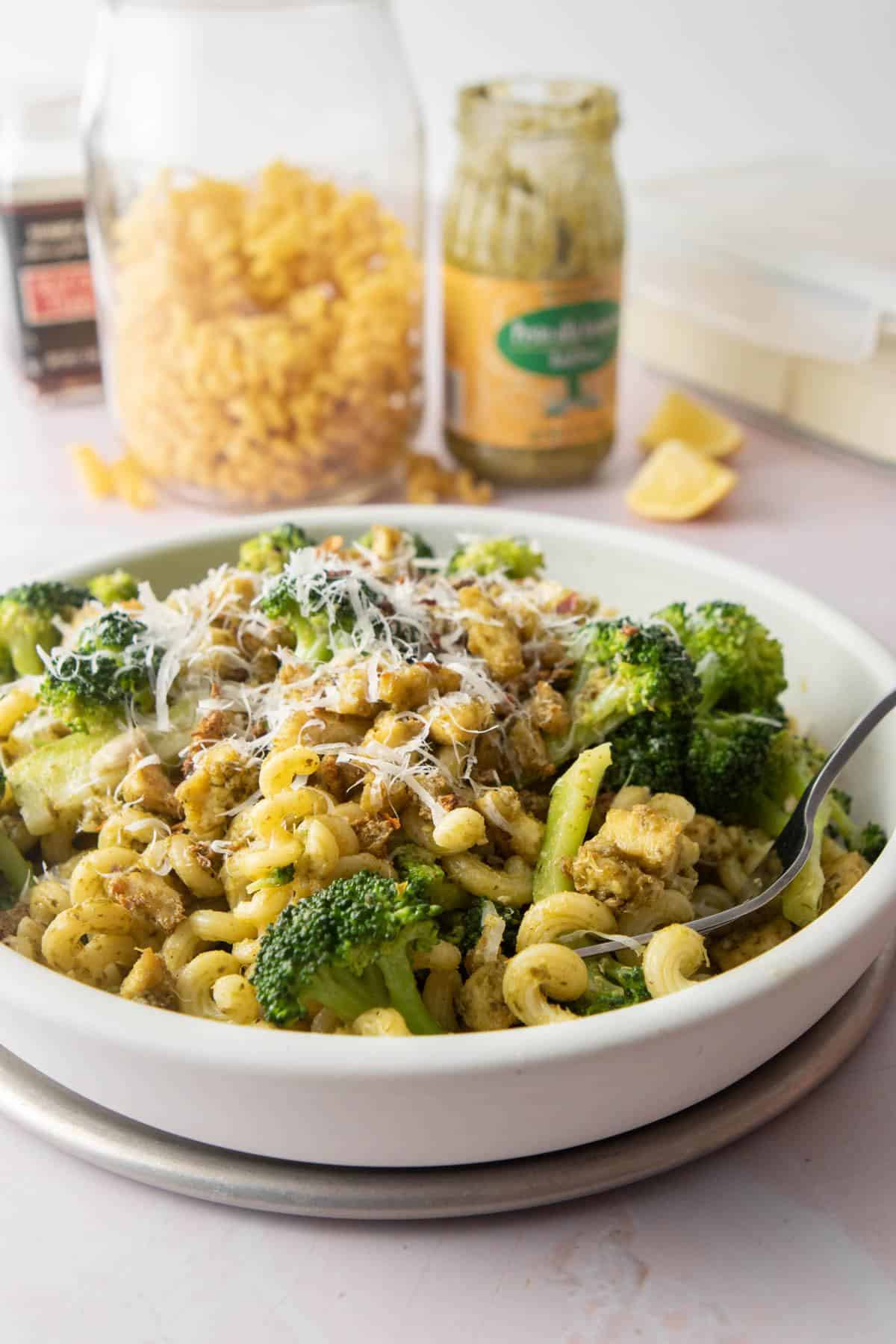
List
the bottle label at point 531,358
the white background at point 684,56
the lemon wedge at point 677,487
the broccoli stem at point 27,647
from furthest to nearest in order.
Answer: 1. the white background at point 684,56
2. the lemon wedge at point 677,487
3. the bottle label at point 531,358
4. the broccoli stem at point 27,647

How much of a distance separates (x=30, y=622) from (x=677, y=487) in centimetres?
148

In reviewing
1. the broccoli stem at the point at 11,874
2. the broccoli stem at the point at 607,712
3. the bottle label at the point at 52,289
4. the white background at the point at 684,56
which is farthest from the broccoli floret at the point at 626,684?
the white background at the point at 684,56

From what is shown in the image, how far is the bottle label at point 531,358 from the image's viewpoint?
8.72ft

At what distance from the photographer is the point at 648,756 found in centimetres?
160

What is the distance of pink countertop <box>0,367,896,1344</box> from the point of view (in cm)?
118

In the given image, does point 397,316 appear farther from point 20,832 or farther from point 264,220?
point 20,832

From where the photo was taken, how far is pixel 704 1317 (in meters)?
1.19

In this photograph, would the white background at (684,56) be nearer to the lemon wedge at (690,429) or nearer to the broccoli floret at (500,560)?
the lemon wedge at (690,429)

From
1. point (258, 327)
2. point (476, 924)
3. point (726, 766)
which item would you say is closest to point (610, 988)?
point (476, 924)

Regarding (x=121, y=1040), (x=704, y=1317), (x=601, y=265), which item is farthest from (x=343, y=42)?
(x=704, y=1317)

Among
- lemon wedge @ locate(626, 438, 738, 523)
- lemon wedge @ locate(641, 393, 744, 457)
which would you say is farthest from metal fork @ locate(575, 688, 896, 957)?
lemon wedge @ locate(641, 393, 744, 457)

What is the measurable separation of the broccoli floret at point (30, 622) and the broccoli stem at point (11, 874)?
0.32 metres

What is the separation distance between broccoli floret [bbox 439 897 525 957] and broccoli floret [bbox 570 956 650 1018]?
81 mm

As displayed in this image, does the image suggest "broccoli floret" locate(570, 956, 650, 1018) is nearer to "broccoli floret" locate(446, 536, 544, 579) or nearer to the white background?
"broccoli floret" locate(446, 536, 544, 579)
